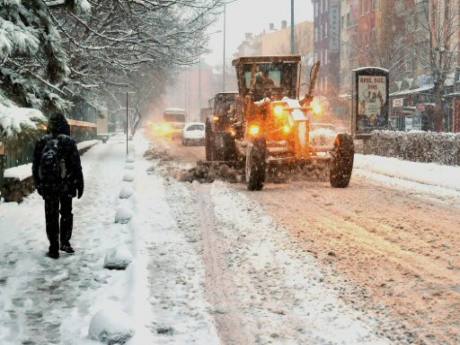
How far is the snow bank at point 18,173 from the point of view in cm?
1160

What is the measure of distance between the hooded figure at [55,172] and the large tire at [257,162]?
5.62 metres

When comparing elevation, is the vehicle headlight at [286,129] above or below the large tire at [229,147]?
above

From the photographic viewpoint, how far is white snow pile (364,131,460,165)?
17656 mm

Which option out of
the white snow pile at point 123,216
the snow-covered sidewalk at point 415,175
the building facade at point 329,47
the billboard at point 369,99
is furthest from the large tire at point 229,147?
the building facade at point 329,47

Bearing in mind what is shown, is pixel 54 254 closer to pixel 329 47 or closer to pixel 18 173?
pixel 18 173

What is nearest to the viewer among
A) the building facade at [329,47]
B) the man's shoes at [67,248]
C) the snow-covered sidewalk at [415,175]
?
the man's shoes at [67,248]

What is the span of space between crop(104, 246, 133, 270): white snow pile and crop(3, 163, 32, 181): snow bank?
5.40m

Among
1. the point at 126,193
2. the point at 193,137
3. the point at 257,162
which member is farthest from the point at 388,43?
the point at 126,193

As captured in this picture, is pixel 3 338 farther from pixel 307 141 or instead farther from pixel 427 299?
pixel 307 141

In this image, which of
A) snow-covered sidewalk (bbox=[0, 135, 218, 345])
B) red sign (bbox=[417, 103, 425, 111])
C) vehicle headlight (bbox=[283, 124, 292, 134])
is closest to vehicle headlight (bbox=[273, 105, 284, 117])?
vehicle headlight (bbox=[283, 124, 292, 134])

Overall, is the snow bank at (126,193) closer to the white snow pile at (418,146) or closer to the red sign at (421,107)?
the white snow pile at (418,146)

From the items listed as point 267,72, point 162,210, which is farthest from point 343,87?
point 162,210

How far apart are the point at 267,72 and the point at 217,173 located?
9.33ft

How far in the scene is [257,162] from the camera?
12.7m
